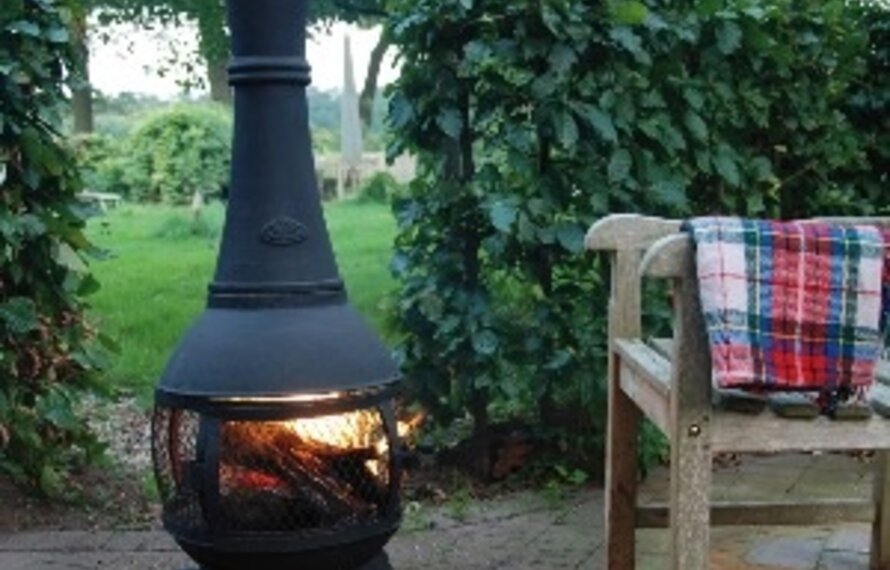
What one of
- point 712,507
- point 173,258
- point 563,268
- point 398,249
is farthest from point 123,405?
point 173,258

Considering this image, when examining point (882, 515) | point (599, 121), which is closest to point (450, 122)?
point (599, 121)

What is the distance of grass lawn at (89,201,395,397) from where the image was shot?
18.2ft

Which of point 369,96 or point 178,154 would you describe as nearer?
point 178,154

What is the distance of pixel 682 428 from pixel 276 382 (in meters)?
0.69

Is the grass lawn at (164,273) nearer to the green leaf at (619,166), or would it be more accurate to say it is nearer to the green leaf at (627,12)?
the green leaf at (619,166)

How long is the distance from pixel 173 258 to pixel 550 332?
646 centimetres

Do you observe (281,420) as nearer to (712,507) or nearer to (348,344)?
(348,344)

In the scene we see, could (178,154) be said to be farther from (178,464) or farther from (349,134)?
(178,464)

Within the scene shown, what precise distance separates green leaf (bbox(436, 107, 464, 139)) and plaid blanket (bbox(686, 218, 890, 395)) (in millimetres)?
1411

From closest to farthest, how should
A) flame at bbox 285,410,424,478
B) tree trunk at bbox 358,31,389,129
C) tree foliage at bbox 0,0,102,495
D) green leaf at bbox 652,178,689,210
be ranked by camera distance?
flame at bbox 285,410,424,478
tree foliage at bbox 0,0,102,495
green leaf at bbox 652,178,689,210
tree trunk at bbox 358,31,389,129

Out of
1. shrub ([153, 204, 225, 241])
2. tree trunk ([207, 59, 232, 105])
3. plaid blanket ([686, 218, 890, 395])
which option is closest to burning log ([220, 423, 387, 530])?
plaid blanket ([686, 218, 890, 395])

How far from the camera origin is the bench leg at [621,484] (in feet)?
8.41

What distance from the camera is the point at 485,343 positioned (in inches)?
126

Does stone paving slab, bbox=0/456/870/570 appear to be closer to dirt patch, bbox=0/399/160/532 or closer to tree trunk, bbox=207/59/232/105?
dirt patch, bbox=0/399/160/532
